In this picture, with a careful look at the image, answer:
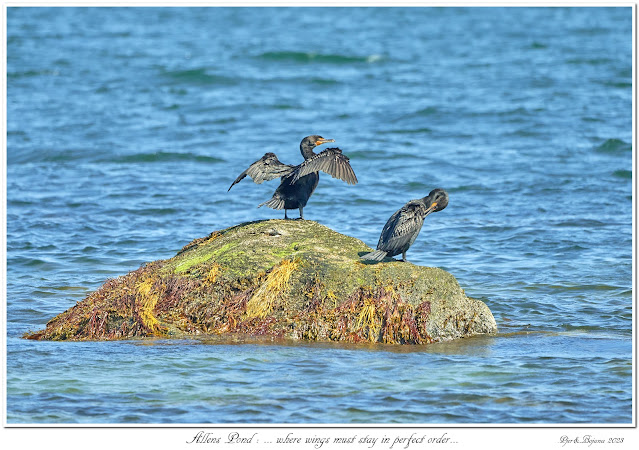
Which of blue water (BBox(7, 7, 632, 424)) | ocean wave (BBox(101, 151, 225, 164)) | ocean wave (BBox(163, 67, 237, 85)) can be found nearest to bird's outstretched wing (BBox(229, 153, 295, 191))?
blue water (BBox(7, 7, 632, 424))

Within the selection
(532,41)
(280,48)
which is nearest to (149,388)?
(280,48)

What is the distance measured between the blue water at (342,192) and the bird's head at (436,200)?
141 cm

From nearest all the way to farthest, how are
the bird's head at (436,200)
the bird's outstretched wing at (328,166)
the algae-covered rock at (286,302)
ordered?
the algae-covered rock at (286,302), the bird's head at (436,200), the bird's outstretched wing at (328,166)

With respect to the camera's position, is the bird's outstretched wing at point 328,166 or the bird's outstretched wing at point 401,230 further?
the bird's outstretched wing at point 328,166

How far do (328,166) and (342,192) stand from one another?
25.1ft

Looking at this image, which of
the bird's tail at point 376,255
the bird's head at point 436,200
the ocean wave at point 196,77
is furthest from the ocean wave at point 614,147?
the ocean wave at point 196,77

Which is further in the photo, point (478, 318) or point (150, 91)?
point (150, 91)

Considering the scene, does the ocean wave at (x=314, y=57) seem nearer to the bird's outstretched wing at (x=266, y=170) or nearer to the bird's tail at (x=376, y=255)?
the bird's outstretched wing at (x=266, y=170)

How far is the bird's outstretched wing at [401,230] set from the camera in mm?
8203

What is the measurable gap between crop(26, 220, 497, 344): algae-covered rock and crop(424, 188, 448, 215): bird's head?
75 centimetres

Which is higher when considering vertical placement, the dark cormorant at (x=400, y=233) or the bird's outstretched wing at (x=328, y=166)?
the bird's outstretched wing at (x=328, y=166)

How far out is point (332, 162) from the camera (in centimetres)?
927

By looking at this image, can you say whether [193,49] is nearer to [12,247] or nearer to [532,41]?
[532,41]
